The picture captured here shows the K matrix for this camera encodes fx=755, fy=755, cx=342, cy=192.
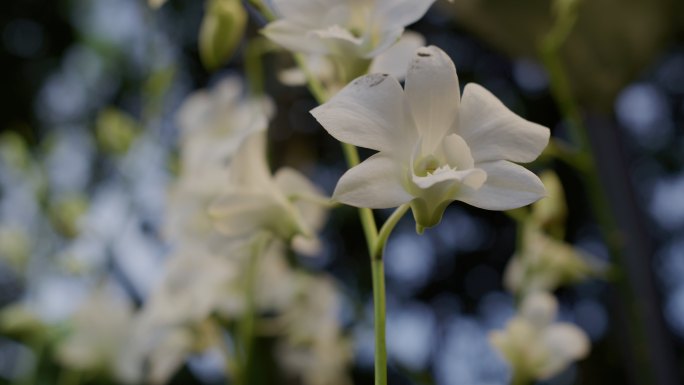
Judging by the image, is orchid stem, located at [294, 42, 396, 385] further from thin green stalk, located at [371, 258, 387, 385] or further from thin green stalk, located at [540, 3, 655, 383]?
thin green stalk, located at [540, 3, 655, 383]

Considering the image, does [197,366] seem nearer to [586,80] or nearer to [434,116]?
[586,80]

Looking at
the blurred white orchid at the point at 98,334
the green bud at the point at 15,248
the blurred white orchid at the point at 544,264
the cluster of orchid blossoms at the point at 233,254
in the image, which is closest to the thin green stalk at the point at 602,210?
the blurred white orchid at the point at 544,264

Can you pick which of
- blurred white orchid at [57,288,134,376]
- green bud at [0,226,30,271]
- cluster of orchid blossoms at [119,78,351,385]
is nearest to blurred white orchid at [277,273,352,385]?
cluster of orchid blossoms at [119,78,351,385]

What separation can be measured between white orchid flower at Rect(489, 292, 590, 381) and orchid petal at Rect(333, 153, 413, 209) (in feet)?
0.53

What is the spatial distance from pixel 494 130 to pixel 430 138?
Answer: 16mm

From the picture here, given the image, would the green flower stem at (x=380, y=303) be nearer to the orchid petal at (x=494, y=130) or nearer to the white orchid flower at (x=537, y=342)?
the orchid petal at (x=494, y=130)

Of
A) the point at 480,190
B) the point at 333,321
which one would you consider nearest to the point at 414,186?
the point at 480,190

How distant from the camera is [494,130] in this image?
0.17 metres

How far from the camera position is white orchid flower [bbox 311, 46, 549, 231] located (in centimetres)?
16

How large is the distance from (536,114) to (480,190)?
0.99 m

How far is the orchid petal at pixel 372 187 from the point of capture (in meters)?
0.16

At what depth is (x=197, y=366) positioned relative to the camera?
740 millimetres

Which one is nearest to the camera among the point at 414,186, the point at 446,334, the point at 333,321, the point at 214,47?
the point at 414,186

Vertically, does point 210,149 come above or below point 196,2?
above
